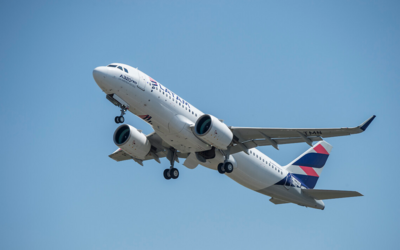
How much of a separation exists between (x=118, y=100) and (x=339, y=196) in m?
16.5

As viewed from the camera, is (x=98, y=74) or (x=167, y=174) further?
(x=167, y=174)

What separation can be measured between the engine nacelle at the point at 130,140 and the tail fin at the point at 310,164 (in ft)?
38.1

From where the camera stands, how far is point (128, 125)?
29.5 metres

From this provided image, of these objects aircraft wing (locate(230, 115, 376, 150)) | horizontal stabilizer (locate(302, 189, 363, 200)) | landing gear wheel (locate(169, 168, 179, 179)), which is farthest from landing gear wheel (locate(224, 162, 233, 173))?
horizontal stabilizer (locate(302, 189, 363, 200))

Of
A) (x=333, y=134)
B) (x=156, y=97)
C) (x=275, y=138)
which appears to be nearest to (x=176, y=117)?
(x=156, y=97)

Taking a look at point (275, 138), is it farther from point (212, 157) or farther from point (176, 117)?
point (176, 117)

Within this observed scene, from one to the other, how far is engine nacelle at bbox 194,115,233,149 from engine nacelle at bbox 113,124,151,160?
17.1 feet

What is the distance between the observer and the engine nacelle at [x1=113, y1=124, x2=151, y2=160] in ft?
96.1

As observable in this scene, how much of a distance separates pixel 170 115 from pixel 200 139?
8.71 feet

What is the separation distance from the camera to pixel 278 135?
27125 mm

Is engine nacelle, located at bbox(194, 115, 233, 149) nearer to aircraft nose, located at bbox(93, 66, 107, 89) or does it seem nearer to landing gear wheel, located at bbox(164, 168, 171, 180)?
landing gear wheel, located at bbox(164, 168, 171, 180)

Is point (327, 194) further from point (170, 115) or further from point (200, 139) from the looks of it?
point (170, 115)

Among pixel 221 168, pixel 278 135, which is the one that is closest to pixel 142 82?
pixel 221 168

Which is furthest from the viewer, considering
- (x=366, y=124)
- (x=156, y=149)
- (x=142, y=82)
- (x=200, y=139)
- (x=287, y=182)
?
(x=287, y=182)
